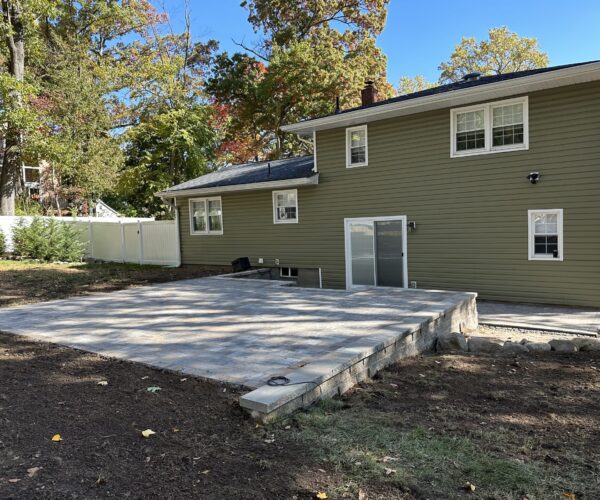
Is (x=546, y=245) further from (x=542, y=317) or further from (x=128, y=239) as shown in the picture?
(x=128, y=239)

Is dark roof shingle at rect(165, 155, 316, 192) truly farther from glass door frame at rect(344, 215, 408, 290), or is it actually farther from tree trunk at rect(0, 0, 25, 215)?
tree trunk at rect(0, 0, 25, 215)

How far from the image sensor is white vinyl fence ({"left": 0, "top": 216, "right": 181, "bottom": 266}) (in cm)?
1650

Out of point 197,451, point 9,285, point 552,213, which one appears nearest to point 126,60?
point 9,285

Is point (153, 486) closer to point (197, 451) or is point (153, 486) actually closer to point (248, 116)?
point (197, 451)

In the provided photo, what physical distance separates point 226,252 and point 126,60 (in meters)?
17.8

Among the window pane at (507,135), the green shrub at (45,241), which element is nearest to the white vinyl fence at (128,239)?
the green shrub at (45,241)

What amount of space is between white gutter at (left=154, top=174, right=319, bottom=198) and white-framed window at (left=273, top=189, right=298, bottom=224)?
0.40 meters

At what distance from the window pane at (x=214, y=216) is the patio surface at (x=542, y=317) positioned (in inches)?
353

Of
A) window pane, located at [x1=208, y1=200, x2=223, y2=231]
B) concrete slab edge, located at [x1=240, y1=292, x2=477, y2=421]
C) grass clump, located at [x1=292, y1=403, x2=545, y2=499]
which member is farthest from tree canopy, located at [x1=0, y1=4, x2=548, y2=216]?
grass clump, located at [x1=292, y1=403, x2=545, y2=499]

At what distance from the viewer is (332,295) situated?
8594 mm

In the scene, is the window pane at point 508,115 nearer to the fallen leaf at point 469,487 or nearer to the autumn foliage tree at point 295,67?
the fallen leaf at point 469,487

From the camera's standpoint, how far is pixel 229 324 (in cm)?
643

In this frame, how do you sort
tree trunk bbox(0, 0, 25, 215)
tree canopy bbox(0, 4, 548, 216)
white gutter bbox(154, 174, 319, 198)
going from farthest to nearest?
tree canopy bbox(0, 4, 548, 216) → tree trunk bbox(0, 0, 25, 215) → white gutter bbox(154, 174, 319, 198)

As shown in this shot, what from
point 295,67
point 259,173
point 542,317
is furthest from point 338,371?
point 295,67
